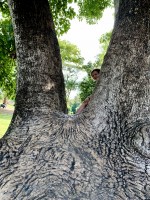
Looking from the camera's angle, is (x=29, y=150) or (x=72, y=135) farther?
(x=72, y=135)

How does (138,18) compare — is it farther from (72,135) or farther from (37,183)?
(37,183)

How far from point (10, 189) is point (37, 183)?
18 centimetres

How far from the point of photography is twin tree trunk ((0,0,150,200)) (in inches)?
73.4

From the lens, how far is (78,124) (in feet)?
8.34

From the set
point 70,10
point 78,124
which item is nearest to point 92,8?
point 70,10

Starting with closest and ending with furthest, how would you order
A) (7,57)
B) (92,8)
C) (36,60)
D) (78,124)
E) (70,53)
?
1. (78,124)
2. (36,60)
3. (7,57)
4. (92,8)
5. (70,53)

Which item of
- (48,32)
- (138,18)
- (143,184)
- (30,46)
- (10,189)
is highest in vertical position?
(138,18)

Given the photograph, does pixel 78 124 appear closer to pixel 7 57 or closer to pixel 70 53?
pixel 7 57

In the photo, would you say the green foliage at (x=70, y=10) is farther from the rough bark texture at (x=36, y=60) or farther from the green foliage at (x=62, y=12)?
the rough bark texture at (x=36, y=60)

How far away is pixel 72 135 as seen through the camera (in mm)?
2381

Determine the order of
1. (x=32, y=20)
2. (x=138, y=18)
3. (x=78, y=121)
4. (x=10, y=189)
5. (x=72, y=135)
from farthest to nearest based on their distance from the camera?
(x=32, y=20), (x=138, y=18), (x=78, y=121), (x=72, y=135), (x=10, y=189)

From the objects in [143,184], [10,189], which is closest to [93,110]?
[143,184]

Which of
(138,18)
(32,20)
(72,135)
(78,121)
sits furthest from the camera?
(32,20)

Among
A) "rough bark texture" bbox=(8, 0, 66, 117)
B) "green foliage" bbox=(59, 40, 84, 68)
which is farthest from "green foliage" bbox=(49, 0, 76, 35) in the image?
"green foliage" bbox=(59, 40, 84, 68)
